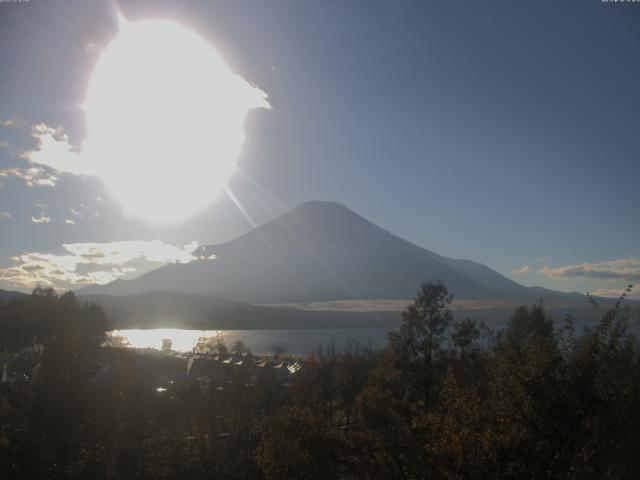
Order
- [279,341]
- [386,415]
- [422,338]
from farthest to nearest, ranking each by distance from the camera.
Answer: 1. [279,341]
2. [422,338]
3. [386,415]

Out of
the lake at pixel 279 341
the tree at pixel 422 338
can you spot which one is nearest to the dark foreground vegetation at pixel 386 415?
the tree at pixel 422 338

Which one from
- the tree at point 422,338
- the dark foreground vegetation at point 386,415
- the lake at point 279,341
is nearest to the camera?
the dark foreground vegetation at point 386,415

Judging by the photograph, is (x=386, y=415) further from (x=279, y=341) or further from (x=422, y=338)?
(x=279, y=341)

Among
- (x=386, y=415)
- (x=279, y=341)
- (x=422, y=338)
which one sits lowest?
(x=279, y=341)

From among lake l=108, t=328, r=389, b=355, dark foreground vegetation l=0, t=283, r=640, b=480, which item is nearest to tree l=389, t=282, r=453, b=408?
dark foreground vegetation l=0, t=283, r=640, b=480

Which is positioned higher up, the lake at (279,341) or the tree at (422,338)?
the tree at (422,338)

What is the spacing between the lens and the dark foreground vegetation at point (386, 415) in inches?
313

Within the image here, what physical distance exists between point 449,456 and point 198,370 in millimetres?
39914

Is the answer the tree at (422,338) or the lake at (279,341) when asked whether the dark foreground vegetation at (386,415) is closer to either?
the tree at (422,338)

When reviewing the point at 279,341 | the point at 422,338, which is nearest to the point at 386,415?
the point at 422,338

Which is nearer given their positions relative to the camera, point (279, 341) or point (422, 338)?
point (422, 338)

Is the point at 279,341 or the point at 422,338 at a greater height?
the point at 422,338

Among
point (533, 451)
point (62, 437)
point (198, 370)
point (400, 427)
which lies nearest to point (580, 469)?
point (533, 451)

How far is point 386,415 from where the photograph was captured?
10148mm
